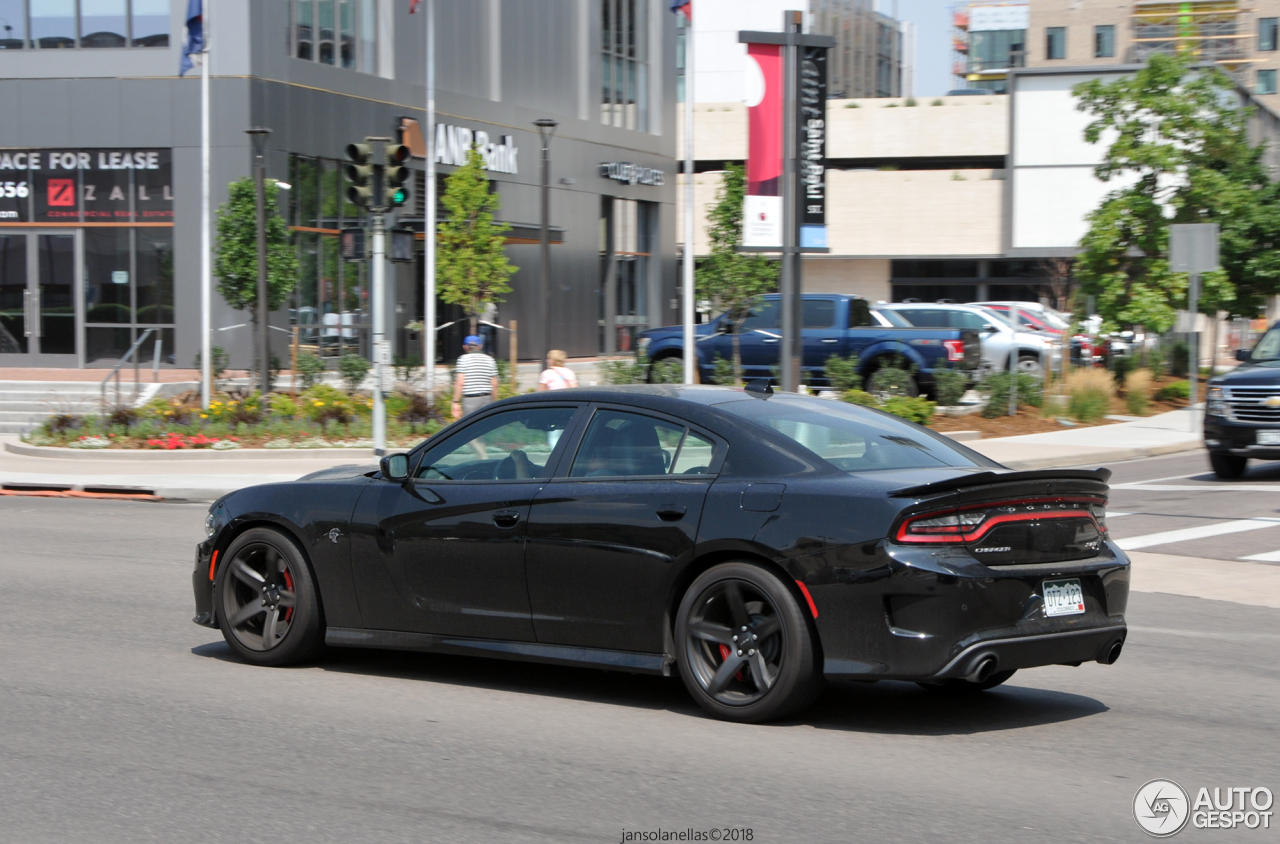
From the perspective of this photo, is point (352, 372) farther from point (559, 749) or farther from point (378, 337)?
point (559, 749)

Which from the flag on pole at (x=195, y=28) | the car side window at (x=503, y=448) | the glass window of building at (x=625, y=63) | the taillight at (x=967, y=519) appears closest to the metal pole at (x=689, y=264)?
the flag on pole at (x=195, y=28)

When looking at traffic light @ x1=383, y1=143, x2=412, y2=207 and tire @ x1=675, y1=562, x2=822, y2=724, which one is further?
traffic light @ x1=383, y1=143, x2=412, y2=207

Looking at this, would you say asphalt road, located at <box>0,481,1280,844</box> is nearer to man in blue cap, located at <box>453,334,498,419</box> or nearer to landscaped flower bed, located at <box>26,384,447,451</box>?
man in blue cap, located at <box>453,334,498,419</box>

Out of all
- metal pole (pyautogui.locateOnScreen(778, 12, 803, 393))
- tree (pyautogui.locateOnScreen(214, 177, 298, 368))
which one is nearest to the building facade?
tree (pyautogui.locateOnScreen(214, 177, 298, 368))

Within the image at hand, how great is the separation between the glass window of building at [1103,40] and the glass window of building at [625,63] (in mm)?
45439

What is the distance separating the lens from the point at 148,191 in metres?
33.1

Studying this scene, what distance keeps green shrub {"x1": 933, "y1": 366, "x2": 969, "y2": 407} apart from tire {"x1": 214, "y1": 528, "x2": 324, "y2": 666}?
1867 centimetres

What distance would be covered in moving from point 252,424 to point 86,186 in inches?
564

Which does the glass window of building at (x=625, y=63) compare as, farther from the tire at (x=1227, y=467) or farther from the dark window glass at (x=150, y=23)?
the tire at (x=1227, y=467)

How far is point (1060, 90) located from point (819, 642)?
59004 mm

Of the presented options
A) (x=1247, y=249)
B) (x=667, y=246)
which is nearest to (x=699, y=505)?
(x=1247, y=249)

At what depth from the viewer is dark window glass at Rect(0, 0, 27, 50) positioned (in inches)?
1297

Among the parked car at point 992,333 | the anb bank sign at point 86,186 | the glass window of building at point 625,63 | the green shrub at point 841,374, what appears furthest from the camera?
the glass window of building at point 625,63

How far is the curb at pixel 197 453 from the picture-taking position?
2016cm
